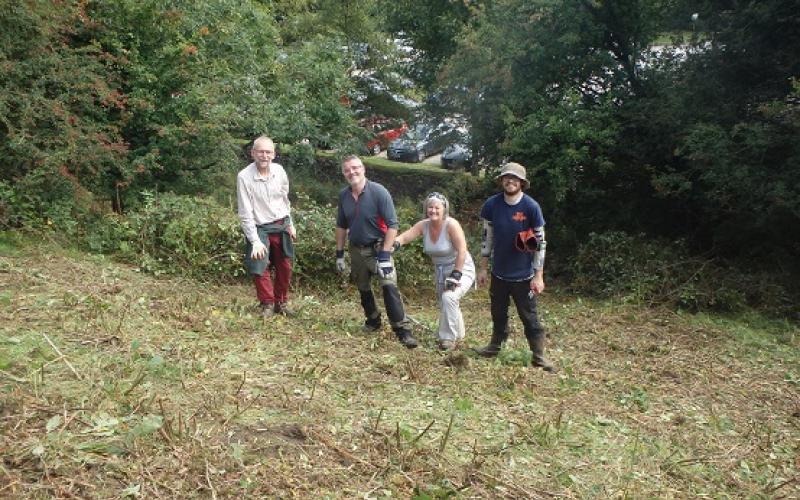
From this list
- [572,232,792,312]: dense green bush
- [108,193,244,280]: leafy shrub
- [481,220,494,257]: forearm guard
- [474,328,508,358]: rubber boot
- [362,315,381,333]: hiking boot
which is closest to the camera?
[481,220,494,257]: forearm guard

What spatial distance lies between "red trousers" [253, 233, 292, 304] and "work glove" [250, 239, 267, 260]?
1.09ft

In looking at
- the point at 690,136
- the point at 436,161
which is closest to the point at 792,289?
the point at 690,136

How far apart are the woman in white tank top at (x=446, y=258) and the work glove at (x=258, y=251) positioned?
49.7 inches

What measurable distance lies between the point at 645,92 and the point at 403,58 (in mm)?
8409

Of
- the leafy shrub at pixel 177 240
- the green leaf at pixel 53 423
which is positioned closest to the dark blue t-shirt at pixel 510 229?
the green leaf at pixel 53 423

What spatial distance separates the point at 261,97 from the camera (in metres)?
13.5

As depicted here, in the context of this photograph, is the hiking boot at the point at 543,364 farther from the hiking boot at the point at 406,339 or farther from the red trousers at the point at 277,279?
the red trousers at the point at 277,279

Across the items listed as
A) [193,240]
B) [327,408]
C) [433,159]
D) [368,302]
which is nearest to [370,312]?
[368,302]

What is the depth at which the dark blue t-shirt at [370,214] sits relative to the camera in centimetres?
685

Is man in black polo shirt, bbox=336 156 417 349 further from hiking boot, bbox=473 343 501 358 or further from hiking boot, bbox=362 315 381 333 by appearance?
hiking boot, bbox=473 343 501 358

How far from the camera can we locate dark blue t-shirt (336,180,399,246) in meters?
6.85

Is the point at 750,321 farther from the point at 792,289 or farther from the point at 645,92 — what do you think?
the point at 645,92

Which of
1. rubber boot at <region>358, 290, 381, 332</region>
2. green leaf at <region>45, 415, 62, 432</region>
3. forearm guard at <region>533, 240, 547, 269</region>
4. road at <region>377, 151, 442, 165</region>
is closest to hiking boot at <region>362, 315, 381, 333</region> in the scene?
rubber boot at <region>358, 290, 381, 332</region>

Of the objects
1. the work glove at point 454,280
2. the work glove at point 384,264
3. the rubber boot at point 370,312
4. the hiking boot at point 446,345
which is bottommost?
the hiking boot at point 446,345
